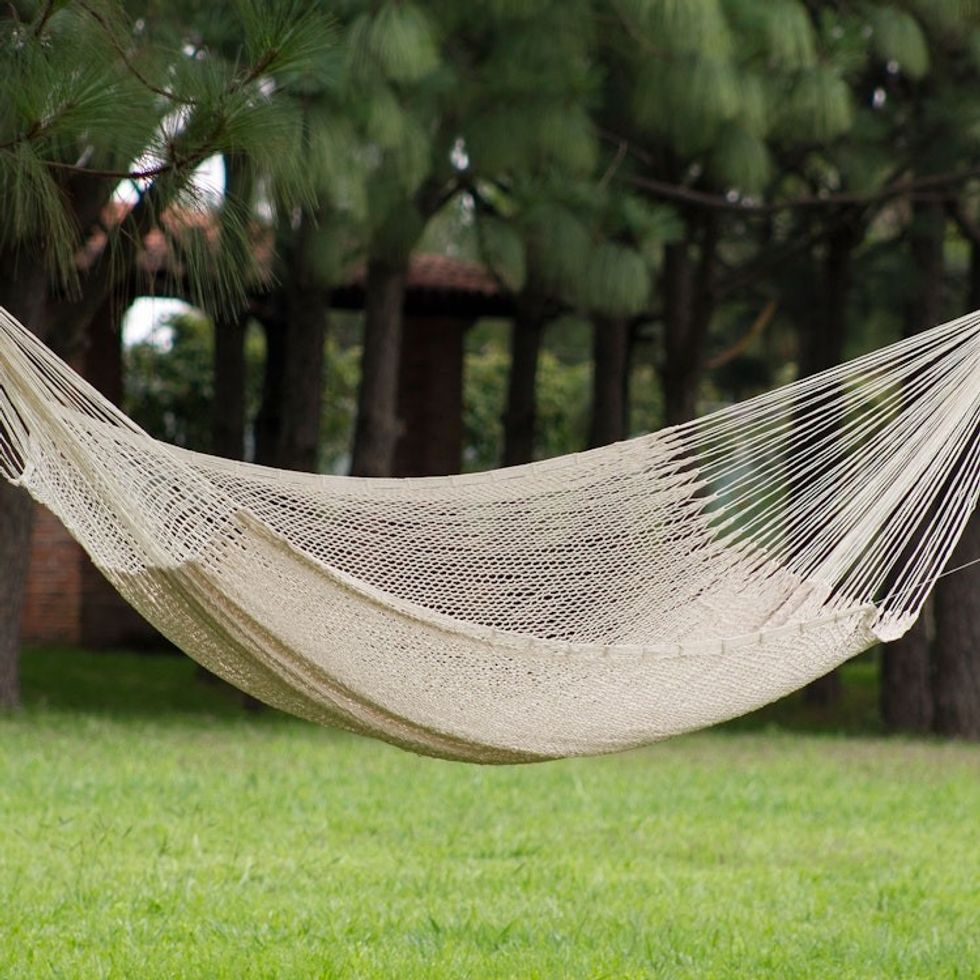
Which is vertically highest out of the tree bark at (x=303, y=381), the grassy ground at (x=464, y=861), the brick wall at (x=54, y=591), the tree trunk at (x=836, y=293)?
the tree trunk at (x=836, y=293)

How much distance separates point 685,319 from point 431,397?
317 cm

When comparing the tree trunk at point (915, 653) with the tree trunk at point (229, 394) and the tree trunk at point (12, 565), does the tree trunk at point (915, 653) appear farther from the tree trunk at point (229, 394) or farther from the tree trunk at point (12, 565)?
the tree trunk at point (12, 565)

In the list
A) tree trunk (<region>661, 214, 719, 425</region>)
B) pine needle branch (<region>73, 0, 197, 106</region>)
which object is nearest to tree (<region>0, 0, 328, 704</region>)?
pine needle branch (<region>73, 0, 197, 106</region>)

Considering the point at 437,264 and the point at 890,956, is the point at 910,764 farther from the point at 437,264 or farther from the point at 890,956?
the point at 437,264

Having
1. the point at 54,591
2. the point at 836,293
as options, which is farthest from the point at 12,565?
the point at 836,293

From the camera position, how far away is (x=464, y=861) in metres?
3.84

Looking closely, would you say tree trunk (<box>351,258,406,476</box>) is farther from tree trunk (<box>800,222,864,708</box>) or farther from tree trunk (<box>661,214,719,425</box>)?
tree trunk (<box>800,222,864,708</box>)

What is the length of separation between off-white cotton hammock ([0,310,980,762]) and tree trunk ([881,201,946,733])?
13.2 ft

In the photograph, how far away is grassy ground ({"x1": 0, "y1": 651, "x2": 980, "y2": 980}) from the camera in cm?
304

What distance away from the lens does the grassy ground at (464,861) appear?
9.97ft

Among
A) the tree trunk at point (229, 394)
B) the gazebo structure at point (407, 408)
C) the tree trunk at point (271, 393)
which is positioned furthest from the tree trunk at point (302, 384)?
the gazebo structure at point (407, 408)

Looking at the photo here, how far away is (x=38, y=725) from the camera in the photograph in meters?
5.88

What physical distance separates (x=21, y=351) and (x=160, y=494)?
0.29 meters

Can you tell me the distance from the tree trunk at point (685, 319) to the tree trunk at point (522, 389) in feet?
3.13
